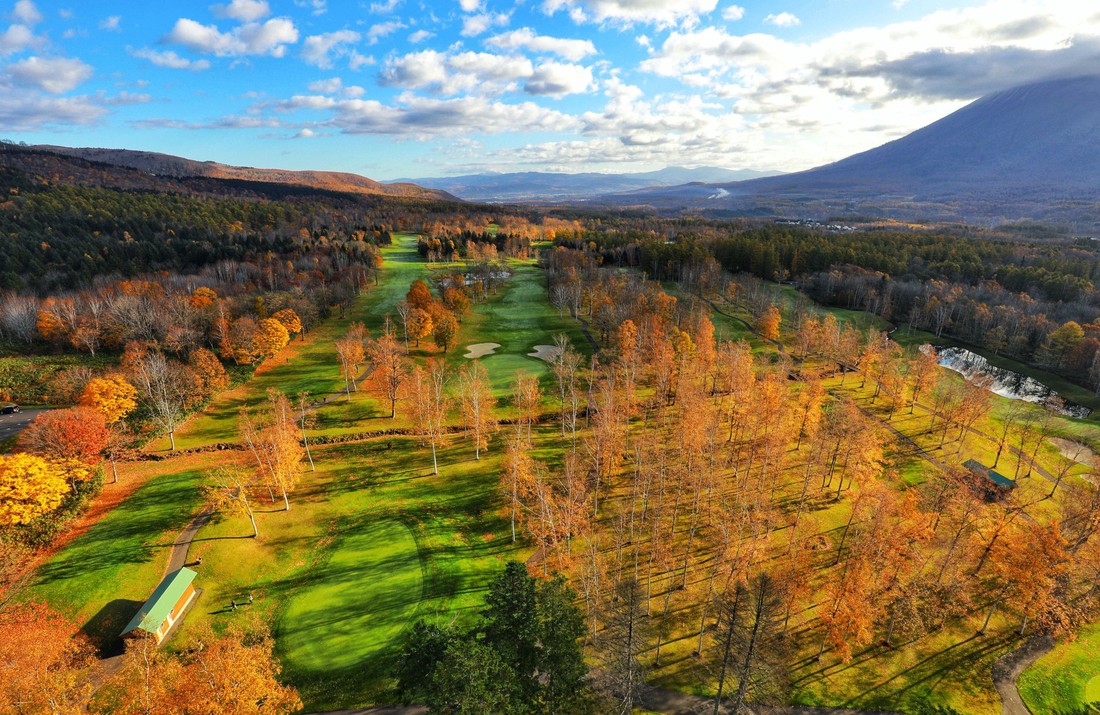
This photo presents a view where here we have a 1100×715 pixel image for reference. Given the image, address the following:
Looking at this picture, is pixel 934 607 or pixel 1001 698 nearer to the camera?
pixel 1001 698

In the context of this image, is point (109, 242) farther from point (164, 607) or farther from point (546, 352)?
point (164, 607)

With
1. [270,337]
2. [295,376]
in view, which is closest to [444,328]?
[295,376]

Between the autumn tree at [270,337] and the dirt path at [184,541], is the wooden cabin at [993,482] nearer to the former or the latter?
the dirt path at [184,541]

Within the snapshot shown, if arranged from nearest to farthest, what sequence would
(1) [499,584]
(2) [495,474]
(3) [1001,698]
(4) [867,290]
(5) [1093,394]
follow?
(1) [499,584] < (3) [1001,698] < (2) [495,474] < (5) [1093,394] < (4) [867,290]

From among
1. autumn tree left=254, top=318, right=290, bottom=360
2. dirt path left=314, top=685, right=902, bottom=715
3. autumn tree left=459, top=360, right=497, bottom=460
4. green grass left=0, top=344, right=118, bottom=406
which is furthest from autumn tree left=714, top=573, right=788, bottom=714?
green grass left=0, top=344, right=118, bottom=406

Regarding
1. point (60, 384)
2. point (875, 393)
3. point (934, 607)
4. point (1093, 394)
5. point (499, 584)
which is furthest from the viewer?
point (1093, 394)

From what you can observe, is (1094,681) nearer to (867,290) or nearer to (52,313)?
(867,290)

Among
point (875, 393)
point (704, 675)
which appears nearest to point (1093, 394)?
point (875, 393)
